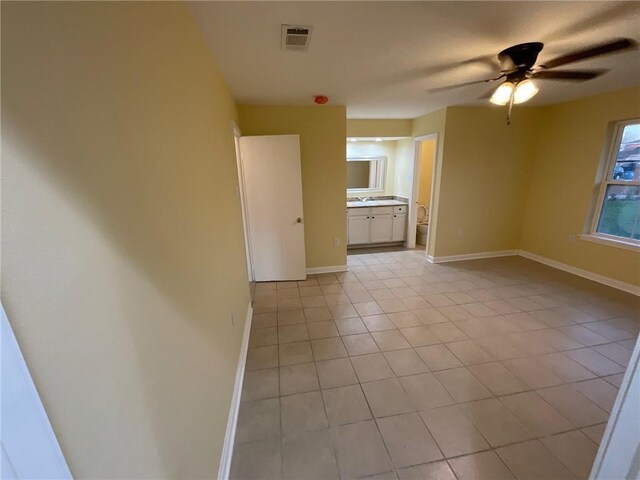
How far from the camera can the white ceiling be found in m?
1.37

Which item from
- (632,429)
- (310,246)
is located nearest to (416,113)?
(310,246)

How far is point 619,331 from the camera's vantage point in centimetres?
244

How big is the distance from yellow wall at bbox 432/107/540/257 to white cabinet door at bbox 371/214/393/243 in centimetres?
107

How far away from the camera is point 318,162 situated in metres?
3.58

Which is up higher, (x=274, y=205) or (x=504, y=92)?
(x=504, y=92)

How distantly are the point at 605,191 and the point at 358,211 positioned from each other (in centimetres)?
328

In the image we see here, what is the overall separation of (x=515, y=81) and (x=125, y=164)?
246 centimetres

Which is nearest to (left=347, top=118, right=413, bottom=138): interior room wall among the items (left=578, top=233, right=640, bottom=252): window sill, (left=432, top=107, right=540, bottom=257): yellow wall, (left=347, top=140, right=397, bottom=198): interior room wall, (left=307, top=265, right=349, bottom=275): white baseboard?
(left=347, top=140, right=397, bottom=198): interior room wall

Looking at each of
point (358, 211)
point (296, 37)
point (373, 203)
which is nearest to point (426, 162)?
point (373, 203)

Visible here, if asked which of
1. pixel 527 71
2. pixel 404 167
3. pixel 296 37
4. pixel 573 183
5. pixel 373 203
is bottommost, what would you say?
pixel 373 203

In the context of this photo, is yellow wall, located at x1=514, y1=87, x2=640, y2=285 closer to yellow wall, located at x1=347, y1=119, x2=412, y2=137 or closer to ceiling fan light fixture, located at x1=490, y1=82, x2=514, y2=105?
yellow wall, located at x1=347, y1=119, x2=412, y2=137

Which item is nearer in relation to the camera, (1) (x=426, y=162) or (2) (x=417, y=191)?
(2) (x=417, y=191)

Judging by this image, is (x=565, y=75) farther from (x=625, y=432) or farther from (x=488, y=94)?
(x=625, y=432)

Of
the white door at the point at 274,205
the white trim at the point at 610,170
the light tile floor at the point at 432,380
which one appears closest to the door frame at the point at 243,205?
the white door at the point at 274,205
